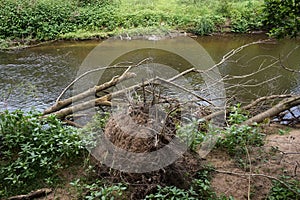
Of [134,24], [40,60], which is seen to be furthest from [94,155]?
[134,24]

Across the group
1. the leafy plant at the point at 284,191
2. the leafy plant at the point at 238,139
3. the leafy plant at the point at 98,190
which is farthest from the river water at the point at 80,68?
the leafy plant at the point at 98,190

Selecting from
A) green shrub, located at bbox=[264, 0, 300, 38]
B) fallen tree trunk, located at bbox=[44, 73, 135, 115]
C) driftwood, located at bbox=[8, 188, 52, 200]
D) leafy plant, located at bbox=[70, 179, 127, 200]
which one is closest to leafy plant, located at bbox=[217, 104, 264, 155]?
green shrub, located at bbox=[264, 0, 300, 38]

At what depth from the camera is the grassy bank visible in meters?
11.9

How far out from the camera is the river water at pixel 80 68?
691 cm

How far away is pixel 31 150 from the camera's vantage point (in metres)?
3.57

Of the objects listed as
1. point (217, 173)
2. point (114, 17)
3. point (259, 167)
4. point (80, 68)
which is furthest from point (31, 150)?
point (114, 17)

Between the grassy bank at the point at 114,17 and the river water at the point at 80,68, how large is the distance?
103cm

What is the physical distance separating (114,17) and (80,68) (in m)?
5.02

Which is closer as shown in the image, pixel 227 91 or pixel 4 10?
pixel 227 91

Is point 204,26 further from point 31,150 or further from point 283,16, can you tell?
point 31,150

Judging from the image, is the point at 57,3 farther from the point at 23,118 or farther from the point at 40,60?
the point at 23,118

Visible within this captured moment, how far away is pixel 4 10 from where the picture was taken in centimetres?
1200

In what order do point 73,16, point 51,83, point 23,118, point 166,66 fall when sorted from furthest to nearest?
point 73,16, point 166,66, point 51,83, point 23,118

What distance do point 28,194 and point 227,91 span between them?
16.8ft
